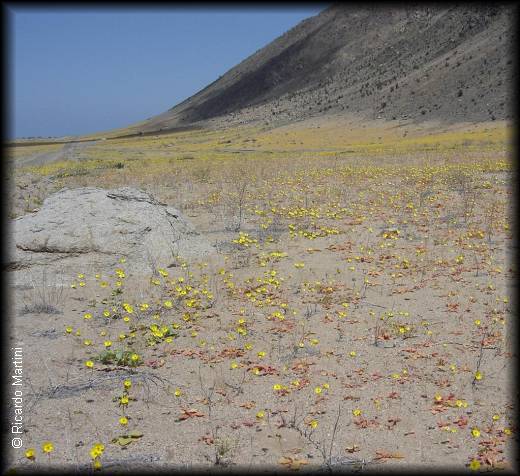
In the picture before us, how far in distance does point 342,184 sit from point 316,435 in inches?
494

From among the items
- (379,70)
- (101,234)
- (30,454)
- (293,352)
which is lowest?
(293,352)

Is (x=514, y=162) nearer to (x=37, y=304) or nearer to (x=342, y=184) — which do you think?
(x=342, y=184)

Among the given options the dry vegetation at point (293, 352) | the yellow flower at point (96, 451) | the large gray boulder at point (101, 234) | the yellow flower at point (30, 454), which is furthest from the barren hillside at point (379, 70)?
the yellow flower at point (30, 454)

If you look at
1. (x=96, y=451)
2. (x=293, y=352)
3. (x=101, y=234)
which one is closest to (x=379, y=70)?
(x=101, y=234)

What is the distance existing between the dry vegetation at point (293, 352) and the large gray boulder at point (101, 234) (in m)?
0.41

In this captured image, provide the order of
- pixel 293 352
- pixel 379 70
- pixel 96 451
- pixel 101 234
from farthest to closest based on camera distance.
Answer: pixel 379 70 < pixel 101 234 < pixel 293 352 < pixel 96 451

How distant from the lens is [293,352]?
5.75m

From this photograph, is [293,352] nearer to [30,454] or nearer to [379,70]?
[30,454]

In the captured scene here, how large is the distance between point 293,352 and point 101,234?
186 inches

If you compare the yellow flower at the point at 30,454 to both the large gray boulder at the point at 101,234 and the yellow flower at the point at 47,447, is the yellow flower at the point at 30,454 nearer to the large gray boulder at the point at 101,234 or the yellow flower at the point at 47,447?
the yellow flower at the point at 47,447

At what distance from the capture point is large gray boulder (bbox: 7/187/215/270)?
855cm

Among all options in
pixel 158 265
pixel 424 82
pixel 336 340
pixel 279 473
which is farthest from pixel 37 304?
pixel 424 82

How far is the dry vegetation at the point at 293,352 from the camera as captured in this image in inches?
161

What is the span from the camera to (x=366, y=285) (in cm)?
774
